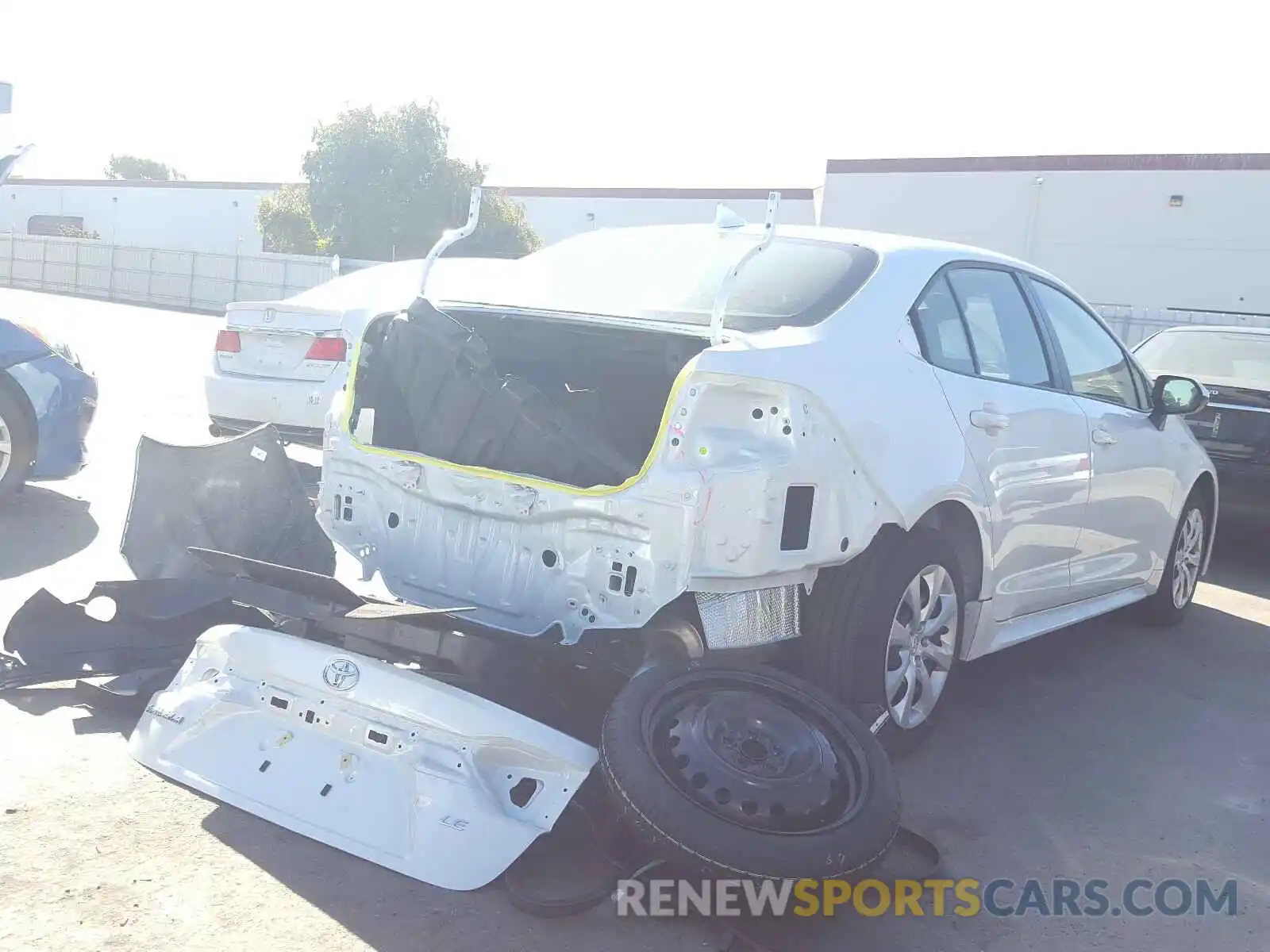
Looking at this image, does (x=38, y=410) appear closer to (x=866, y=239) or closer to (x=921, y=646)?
(x=866, y=239)

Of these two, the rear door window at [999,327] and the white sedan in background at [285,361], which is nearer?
the rear door window at [999,327]

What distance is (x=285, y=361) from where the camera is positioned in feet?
27.1

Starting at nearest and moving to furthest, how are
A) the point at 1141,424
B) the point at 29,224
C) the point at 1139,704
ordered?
the point at 1139,704
the point at 1141,424
the point at 29,224

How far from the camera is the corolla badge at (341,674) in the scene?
349cm

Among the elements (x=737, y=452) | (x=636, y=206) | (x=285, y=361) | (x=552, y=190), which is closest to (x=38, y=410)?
(x=285, y=361)

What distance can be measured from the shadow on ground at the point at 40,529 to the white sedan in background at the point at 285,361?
1.25 m

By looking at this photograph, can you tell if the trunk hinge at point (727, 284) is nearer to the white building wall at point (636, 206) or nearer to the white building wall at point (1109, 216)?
the white building wall at point (1109, 216)

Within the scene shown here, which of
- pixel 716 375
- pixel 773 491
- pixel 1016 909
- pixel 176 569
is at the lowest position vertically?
pixel 1016 909

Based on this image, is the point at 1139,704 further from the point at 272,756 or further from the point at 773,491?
the point at 272,756

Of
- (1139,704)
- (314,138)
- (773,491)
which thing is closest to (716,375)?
(773,491)

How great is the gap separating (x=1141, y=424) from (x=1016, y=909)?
3090 millimetres

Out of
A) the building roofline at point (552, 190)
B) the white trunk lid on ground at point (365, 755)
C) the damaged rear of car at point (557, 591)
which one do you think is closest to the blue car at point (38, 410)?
the damaged rear of car at point (557, 591)

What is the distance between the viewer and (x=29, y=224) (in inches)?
2405

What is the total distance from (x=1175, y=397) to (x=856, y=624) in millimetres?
2840
